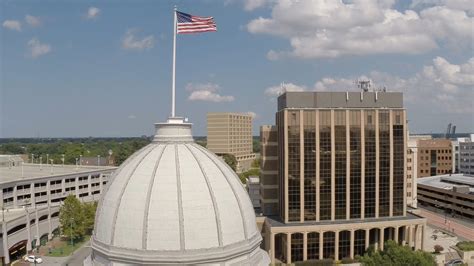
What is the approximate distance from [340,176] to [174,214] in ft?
163

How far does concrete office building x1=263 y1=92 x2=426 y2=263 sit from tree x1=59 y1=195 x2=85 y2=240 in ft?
122

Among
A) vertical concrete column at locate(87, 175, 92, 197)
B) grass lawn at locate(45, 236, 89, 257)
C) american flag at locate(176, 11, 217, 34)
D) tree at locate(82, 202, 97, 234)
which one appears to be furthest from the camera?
vertical concrete column at locate(87, 175, 92, 197)

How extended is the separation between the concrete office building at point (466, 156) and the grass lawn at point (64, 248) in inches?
4754

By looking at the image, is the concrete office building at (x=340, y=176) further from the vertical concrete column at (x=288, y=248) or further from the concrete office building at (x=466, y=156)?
the concrete office building at (x=466, y=156)

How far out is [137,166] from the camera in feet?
91.7

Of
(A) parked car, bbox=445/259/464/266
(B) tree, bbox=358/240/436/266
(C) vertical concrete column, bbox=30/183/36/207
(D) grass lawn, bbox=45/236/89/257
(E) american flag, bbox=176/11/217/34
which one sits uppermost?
(E) american flag, bbox=176/11/217/34

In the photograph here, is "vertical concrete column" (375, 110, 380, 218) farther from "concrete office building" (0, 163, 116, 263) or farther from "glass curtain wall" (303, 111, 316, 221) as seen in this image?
"concrete office building" (0, 163, 116, 263)

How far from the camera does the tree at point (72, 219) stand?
3152 inches

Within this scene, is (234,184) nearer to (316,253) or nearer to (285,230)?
(285,230)

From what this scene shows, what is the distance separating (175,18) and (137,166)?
12202 mm

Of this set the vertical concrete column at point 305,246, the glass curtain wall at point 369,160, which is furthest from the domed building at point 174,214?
the glass curtain wall at point 369,160

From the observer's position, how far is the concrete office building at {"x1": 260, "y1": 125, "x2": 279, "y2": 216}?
75875 mm

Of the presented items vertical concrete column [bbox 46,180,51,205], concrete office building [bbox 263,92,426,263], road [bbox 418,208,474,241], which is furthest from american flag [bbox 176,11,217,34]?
vertical concrete column [bbox 46,180,51,205]

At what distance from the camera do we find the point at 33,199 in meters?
91.8
